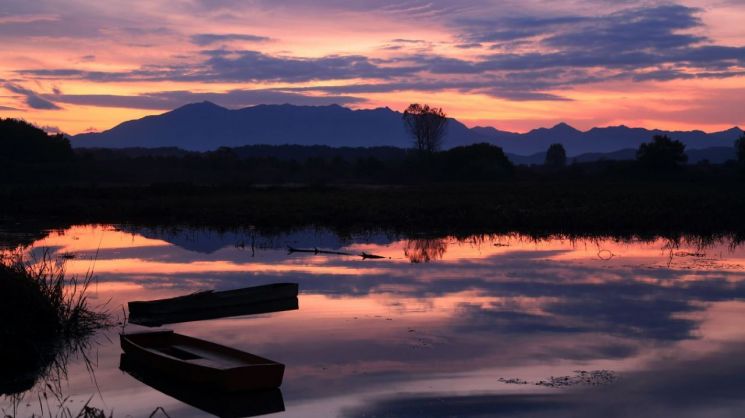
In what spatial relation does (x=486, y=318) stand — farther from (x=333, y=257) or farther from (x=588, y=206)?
(x=588, y=206)

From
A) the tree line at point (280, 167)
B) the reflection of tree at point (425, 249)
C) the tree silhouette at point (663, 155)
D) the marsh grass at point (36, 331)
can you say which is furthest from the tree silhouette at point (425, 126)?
the marsh grass at point (36, 331)

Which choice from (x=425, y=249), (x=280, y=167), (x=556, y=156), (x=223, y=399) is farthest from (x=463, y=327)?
(x=556, y=156)

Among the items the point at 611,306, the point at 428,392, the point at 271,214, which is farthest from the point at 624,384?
the point at 271,214

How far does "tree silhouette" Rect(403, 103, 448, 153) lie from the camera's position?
101m

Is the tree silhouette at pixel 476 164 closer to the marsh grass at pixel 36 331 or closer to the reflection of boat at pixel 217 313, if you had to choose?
the reflection of boat at pixel 217 313

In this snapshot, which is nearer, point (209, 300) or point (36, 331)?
point (36, 331)

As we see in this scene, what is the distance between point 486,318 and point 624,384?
5.21 meters

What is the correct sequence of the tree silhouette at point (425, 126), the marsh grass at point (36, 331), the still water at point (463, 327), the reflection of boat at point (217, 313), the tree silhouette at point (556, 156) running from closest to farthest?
1. the still water at point (463, 327)
2. the marsh grass at point (36, 331)
3. the reflection of boat at point (217, 313)
4. the tree silhouette at point (425, 126)
5. the tree silhouette at point (556, 156)

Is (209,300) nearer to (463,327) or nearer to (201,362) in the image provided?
(201,362)

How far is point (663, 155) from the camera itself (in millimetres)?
74312

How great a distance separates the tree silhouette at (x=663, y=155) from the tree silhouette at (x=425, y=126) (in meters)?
30.5

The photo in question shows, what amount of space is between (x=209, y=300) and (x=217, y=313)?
0.38m

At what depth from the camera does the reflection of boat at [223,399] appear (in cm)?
1145

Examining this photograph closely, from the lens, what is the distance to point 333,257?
1088 inches
